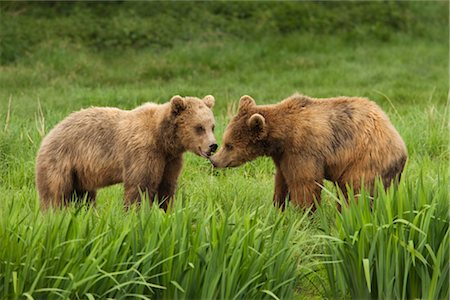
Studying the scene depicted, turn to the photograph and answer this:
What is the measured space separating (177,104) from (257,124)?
0.64 metres

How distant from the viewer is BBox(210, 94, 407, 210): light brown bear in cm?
634

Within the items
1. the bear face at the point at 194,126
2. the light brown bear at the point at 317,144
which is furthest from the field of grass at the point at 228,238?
the bear face at the point at 194,126

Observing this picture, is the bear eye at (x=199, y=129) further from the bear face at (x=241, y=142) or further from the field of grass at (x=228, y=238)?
the field of grass at (x=228, y=238)

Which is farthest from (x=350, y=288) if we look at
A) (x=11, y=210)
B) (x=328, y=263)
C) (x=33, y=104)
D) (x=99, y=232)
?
(x=33, y=104)

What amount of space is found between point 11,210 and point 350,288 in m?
2.14

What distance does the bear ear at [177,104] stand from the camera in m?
6.52

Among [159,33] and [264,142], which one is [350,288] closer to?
[264,142]

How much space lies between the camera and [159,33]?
1628 cm

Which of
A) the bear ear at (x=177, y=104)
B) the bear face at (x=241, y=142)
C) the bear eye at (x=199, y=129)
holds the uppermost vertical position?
the bear ear at (x=177, y=104)

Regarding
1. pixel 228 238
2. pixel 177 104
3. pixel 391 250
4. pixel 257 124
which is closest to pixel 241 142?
pixel 257 124

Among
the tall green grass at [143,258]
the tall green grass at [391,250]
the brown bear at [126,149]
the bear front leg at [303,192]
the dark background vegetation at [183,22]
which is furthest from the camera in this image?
the dark background vegetation at [183,22]

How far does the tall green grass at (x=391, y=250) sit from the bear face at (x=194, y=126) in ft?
4.85

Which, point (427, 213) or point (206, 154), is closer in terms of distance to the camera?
point (427, 213)

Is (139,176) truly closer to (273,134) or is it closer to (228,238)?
(273,134)
